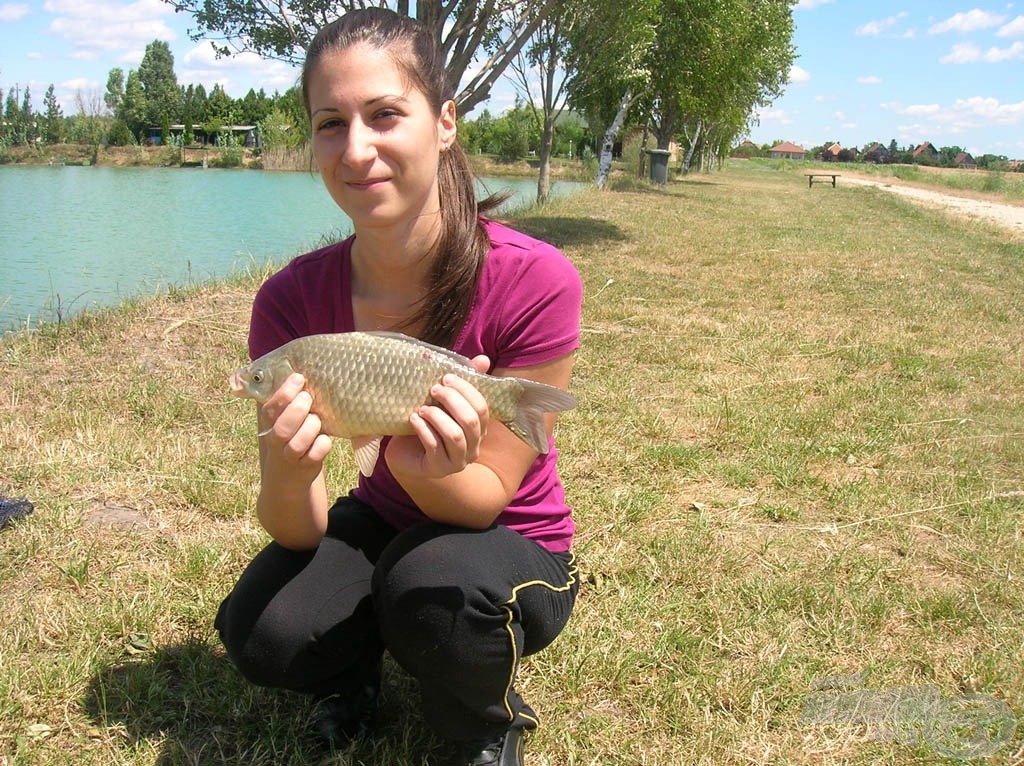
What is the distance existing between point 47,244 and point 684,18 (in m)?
17.9

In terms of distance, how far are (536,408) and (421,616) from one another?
51 cm

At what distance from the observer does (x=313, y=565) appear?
6.55 feet

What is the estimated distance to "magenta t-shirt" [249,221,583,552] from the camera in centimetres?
193

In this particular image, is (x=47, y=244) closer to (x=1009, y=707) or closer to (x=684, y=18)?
(x=1009, y=707)

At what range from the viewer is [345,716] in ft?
6.63

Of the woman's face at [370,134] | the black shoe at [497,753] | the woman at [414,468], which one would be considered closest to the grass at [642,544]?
the black shoe at [497,753]

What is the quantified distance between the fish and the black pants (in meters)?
0.32

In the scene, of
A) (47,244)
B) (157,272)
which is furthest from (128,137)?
(157,272)

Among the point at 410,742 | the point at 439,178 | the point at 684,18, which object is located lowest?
the point at 410,742

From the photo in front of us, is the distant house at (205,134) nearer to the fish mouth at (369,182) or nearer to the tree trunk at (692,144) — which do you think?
the tree trunk at (692,144)

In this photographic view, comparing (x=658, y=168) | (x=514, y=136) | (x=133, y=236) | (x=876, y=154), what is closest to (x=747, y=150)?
(x=876, y=154)

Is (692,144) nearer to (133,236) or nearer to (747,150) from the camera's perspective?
(133,236)

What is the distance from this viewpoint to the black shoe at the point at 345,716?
199cm

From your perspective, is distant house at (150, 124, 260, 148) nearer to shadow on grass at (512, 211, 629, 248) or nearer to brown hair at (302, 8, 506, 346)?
shadow on grass at (512, 211, 629, 248)
